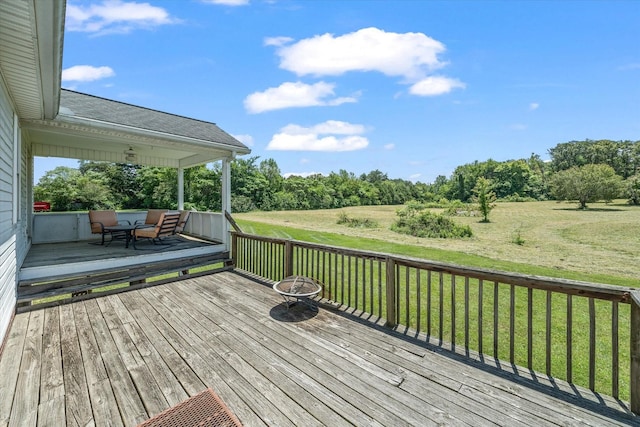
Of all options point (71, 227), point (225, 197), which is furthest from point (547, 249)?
point (71, 227)

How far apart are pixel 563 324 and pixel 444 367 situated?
12.7 ft

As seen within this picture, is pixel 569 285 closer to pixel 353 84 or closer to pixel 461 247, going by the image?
A: pixel 461 247

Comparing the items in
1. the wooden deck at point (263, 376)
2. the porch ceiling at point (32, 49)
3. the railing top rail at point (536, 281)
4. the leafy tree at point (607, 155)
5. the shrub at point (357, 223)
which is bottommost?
the wooden deck at point (263, 376)

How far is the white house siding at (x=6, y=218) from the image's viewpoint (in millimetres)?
2936

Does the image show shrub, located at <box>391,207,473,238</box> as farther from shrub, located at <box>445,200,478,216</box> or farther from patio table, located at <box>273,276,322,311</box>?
patio table, located at <box>273,276,322,311</box>

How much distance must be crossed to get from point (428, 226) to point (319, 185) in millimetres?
27536

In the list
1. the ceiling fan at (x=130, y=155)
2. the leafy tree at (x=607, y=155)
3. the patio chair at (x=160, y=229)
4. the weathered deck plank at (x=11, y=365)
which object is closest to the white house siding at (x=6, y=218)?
the weathered deck plank at (x=11, y=365)

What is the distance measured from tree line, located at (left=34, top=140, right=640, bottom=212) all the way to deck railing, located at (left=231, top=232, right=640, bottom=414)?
1695 cm

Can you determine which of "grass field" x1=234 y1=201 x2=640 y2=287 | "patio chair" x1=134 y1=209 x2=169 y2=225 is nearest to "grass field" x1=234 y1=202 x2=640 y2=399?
"grass field" x1=234 y1=201 x2=640 y2=287

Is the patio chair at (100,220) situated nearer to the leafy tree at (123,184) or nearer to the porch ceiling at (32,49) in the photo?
the porch ceiling at (32,49)

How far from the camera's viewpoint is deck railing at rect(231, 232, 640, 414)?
218 cm

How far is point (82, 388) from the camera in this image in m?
2.20

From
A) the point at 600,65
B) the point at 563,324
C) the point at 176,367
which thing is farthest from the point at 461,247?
the point at 176,367

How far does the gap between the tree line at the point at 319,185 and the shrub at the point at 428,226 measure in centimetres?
784
